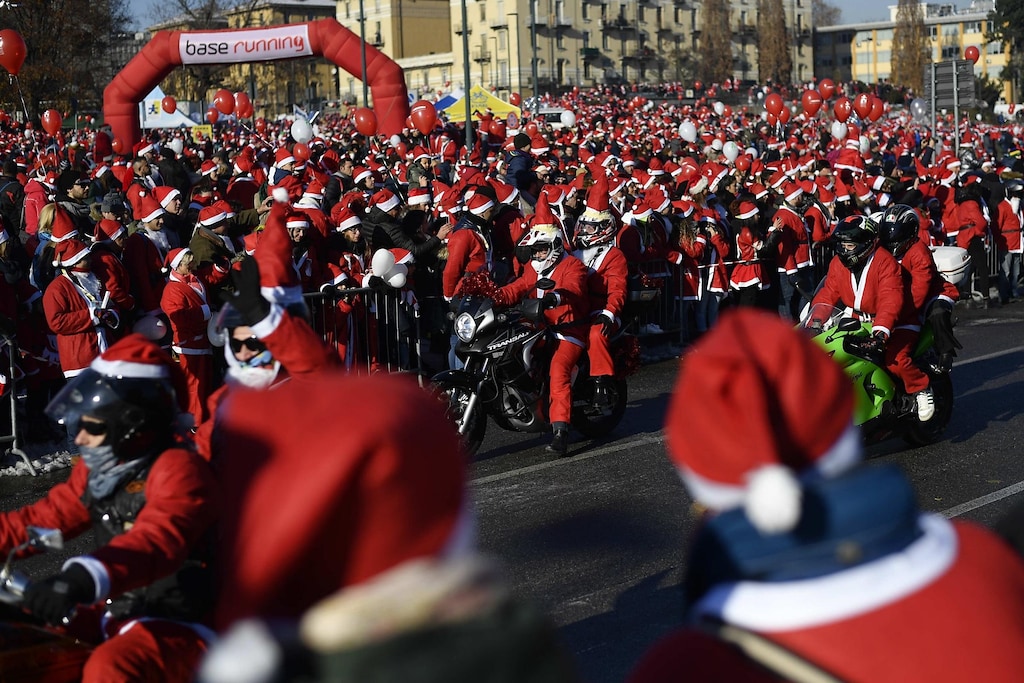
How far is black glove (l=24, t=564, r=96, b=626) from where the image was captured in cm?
321

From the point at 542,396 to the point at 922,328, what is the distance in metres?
2.60

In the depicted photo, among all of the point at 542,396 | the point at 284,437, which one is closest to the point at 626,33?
the point at 542,396

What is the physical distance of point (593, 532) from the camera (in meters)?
7.44

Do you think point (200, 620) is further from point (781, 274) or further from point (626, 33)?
point (626, 33)

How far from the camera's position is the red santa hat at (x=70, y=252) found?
9.85m

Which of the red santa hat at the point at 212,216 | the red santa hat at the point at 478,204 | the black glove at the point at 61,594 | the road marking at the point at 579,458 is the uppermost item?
the red santa hat at the point at 478,204

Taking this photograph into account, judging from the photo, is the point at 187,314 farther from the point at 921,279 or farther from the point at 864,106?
the point at 864,106

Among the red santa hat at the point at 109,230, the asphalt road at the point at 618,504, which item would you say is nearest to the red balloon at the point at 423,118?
the red santa hat at the point at 109,230

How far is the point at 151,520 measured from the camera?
3539 mm

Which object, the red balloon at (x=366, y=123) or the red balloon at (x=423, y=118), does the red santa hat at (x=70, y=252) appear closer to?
the red balloon at (x=423, y=118)

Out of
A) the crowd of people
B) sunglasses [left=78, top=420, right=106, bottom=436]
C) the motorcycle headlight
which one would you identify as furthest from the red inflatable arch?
sunglasses [left=78, top=420, right=106, bottom=436]

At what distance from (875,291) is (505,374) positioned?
2.48 metres

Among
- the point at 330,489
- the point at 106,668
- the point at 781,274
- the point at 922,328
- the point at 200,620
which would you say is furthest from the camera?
the point at 781,274

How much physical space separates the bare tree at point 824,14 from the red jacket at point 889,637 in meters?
144
